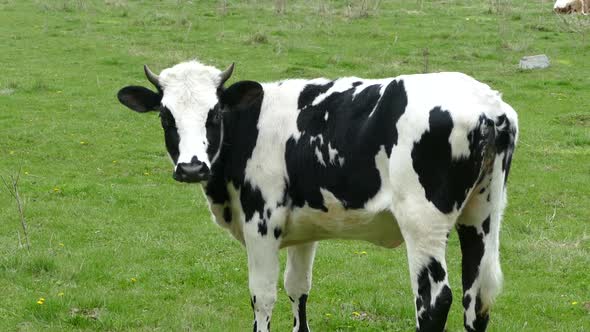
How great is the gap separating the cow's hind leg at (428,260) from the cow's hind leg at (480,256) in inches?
15.9

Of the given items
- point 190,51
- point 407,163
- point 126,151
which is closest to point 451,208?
point 407,163

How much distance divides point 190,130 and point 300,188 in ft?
3.08

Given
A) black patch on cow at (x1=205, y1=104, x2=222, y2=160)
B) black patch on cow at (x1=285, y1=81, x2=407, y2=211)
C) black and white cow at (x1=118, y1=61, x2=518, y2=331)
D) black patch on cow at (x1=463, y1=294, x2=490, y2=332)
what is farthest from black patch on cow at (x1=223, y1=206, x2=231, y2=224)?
black patch on cow at (x1=463, y1=294, x2=490, y2=332)

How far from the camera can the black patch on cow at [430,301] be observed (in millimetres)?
6109

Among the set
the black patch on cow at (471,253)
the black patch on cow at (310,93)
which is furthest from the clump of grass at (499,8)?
the black patch on cow at (471,253)

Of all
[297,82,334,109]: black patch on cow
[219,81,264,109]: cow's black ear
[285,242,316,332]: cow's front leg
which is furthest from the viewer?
[285,242,316,332]: cow's front leg

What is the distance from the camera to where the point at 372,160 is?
637 centimetres

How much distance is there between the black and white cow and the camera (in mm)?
6047

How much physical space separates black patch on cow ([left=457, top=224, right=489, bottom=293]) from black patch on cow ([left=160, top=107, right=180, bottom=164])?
2.21 metres

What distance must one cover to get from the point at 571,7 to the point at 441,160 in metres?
27.3

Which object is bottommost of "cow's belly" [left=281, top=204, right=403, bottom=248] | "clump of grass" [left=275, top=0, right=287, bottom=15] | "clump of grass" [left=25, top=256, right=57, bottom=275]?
"clump of grass" [left=275, top=0, right=287, bottom=15]

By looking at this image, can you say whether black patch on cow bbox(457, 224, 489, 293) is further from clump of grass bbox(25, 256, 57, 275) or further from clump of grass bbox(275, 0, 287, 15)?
clump of grass bbox(275, 0, 287, 15)

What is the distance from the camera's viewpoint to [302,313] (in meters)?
7.84

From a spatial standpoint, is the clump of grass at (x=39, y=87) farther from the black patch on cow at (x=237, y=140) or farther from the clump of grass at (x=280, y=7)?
the black patch on cow at (x=237, y=140)
